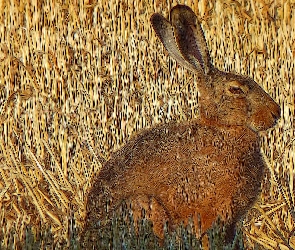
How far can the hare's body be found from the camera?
357 centimetres

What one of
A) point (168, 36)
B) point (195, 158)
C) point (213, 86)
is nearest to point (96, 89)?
point (168, 36)

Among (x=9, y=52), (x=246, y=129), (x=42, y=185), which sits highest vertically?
(x=9, y=52)

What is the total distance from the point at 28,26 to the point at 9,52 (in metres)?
0.16

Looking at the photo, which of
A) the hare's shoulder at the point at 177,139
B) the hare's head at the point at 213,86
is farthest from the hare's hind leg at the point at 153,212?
the hare's head at the point at 213,86

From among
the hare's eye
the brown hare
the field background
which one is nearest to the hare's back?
the brown hare

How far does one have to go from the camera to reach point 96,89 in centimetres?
430

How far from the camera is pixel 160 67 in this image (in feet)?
14.1

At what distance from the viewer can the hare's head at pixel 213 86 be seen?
12.2ft

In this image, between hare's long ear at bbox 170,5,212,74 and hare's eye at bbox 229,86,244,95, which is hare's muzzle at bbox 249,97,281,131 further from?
hare's long ear at bbox 170,5,212,74

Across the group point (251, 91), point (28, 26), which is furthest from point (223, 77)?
point (28, 26)

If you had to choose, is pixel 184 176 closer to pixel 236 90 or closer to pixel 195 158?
pixel 195 158

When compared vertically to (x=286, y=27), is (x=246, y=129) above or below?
below

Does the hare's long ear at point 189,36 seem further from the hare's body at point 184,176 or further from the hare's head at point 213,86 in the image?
the hare's body at point 184,176

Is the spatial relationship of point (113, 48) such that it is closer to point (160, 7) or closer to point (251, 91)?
point (160, 7)
